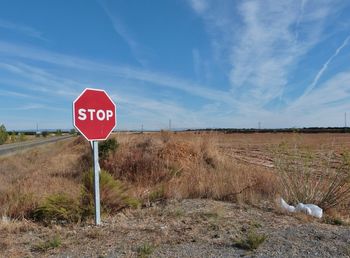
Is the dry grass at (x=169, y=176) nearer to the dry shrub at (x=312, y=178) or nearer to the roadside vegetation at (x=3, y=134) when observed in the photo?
the dry shrub at (x=312, y=178)

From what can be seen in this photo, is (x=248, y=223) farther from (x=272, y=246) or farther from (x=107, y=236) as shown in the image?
(x=107, y=236)

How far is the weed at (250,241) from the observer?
5.12 m

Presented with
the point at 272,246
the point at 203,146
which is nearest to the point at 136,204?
the point at 272,246

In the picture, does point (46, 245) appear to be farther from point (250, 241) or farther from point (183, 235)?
point (250, 241)

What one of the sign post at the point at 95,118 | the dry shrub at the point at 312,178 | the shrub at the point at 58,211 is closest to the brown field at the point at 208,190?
the dry shrub at the point at 312,178

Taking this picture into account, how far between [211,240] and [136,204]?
2462 millimetres

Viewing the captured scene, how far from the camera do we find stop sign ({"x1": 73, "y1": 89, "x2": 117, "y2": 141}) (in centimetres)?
601

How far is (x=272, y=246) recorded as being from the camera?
5176 mm

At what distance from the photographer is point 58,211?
6.66 m

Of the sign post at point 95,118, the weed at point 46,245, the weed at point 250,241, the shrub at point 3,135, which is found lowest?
the weed at point 250,241

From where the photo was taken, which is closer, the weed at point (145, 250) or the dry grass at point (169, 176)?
the weed at point (145, 250)

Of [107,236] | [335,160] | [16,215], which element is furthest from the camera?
[335,160]

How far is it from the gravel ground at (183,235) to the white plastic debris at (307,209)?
39cm

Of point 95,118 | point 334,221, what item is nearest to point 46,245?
point 95,118
